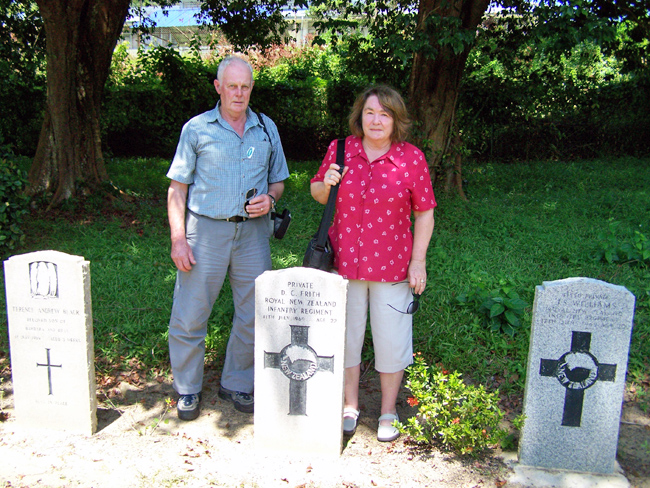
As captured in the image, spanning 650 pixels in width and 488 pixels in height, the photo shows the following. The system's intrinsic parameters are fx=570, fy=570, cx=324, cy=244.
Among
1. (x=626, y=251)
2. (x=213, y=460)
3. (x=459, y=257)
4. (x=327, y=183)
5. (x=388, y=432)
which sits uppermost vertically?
(x=327, y=183)

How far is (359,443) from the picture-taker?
335cm

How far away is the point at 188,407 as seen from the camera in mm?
3555

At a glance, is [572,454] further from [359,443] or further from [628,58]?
[628,58]

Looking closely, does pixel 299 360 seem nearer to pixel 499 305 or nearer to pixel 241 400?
pixel 241 400

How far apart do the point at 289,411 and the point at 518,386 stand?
1.76 meters

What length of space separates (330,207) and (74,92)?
5.73 metres

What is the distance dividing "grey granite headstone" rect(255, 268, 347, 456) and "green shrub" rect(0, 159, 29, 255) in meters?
3.68

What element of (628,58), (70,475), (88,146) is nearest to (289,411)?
(70,475)

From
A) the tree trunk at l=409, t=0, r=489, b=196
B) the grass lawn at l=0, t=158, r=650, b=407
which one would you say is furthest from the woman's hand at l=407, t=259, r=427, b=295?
the tree trunk at l=409, t=0, r=489, b=196

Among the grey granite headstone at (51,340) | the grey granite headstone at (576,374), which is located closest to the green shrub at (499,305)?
the grey granite headstone at (576,374)

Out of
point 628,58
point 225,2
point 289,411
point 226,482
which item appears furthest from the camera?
point 628,58

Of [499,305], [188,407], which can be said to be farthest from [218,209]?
[499,305]

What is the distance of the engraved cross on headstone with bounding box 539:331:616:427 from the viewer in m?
2.90

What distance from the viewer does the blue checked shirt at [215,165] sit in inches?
128
